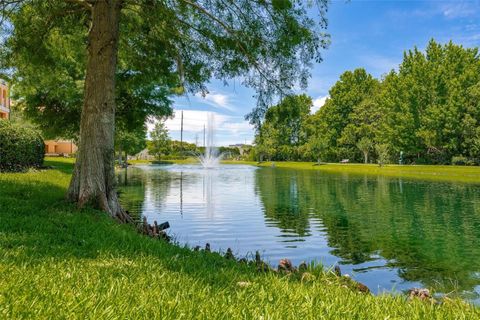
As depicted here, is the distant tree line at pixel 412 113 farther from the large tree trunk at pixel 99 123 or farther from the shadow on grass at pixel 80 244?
the shadow on grass at pixel 80 244

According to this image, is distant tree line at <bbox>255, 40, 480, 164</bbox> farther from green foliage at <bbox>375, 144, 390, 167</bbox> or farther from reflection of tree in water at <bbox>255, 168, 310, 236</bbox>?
reflection of tree in water at <bbox>255, 168, 310, 236</bbox>

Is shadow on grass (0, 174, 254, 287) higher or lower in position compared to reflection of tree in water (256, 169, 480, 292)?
higher

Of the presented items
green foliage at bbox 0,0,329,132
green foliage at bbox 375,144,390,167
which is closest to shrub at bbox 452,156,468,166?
green foliage at bbox 375,144,390,167

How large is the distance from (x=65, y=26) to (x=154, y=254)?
10.5 metres

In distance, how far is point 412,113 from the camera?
59062 millimetres

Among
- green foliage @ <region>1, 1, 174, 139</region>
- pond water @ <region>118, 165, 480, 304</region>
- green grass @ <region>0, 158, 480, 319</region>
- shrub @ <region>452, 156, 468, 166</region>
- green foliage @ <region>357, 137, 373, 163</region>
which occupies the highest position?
green foliage @ <region>1, 1, 174, 139</region>

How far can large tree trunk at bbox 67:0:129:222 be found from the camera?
9.58 meters

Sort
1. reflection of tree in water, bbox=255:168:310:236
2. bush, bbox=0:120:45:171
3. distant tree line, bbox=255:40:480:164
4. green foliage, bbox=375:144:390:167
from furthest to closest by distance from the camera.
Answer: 1. green foliage, bbox=375:144:390:167
2. distant tree line, bbox=255:40:480:164
3. bush, bbox=0:120:45:171
4. reflection of tree in water, bbox=255:168:310:236

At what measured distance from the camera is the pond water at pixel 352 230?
28.1 ft

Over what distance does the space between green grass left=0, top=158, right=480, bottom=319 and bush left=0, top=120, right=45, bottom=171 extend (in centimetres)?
1223

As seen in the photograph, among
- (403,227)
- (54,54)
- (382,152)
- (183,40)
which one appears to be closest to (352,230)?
(403,227)

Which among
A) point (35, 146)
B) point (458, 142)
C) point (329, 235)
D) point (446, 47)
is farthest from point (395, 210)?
point (446, 47)

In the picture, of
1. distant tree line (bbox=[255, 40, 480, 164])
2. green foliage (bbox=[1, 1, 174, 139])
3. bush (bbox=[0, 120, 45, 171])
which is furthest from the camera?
distant tree line (bbox=[255, 40, 480, 164])

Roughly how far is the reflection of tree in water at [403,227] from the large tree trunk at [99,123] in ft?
19.2
